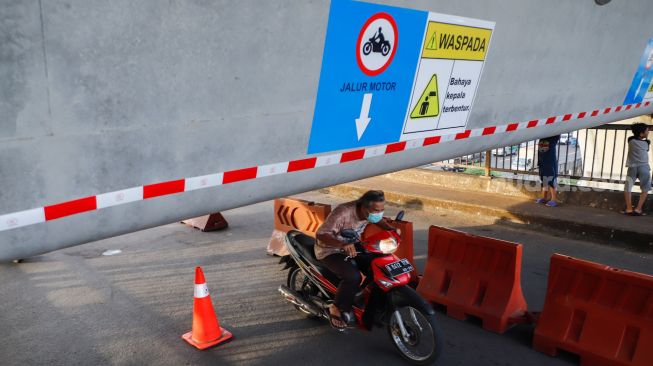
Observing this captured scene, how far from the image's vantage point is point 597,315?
493cm

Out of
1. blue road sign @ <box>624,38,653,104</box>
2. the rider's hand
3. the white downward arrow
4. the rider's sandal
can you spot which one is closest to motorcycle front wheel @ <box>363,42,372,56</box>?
the white downward arrow

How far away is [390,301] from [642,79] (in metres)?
Result: 5.24

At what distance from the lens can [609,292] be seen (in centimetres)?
492

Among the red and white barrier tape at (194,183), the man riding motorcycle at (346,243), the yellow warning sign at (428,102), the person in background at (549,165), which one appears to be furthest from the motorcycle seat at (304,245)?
the person in background at (549,165)

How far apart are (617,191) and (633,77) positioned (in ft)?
11.1

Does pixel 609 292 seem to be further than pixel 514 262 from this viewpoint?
No

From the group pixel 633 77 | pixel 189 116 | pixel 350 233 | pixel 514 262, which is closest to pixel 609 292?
pixel 514 262

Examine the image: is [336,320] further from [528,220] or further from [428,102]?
[528,220]

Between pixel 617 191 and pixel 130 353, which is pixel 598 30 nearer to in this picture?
pixel 617 191

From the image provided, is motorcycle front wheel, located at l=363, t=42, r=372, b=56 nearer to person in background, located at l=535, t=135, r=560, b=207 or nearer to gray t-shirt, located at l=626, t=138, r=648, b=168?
person in background, located at l=535, t=135, r=560, b=207

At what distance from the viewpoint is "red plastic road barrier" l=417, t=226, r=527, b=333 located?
5641mm

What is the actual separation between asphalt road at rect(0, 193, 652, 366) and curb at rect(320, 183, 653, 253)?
23cm

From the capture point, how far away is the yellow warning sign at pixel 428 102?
4.11 meters

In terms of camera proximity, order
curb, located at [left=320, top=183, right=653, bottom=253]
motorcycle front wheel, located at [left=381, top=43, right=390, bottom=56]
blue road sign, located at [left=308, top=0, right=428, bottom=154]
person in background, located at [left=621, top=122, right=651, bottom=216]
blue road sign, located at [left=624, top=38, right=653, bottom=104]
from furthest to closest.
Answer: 1. person in background, located at [left=621, top=122, right=651, bottom=216]
2. curb, located at [left=320, top=183, right=653, bottom=253]
3. blue road sign, located at [left=624, top=38, right=653, bottom=104]
4. motorcycle front wheel, located at [left=381, top=43, right=390, bottom=56]
5. blue road sign, located at [left=308, top=0, right=428, bottom=154]
